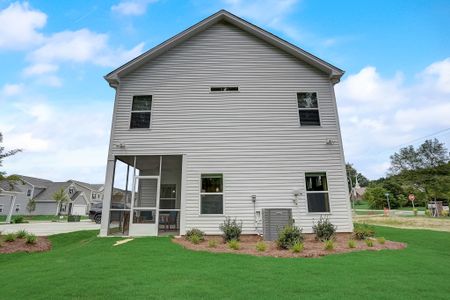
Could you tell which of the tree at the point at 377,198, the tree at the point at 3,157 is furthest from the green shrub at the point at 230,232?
the tree at the point at 377,198

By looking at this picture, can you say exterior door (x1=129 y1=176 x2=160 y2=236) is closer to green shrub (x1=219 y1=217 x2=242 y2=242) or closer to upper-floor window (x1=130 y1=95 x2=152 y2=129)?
upper-floor window (x1=130 y1=95 x2=152 y2=129)

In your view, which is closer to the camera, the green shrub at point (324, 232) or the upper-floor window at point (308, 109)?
the green shrub at point (324, 232)

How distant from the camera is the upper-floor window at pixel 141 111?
10.4 m

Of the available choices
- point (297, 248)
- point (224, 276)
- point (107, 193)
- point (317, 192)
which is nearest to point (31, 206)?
point (107, 193)

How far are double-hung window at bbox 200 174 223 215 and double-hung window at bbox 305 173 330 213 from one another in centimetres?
344

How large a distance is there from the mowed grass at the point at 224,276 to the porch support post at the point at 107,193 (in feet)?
9.23

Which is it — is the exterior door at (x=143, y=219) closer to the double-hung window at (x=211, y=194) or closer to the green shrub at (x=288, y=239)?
the double-hung window at (x=211, y=194)

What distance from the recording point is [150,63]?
11.0 meters

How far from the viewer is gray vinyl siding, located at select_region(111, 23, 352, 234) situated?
31.2 ft

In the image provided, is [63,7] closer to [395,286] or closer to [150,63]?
[150,63]

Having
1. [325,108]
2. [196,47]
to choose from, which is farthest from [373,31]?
[196,47]

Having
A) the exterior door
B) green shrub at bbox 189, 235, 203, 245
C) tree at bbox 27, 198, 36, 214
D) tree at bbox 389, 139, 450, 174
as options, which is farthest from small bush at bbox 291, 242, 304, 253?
tree at bbox 389, 139, 450, 174

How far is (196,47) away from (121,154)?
578cm

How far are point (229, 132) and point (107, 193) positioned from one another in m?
5.43
